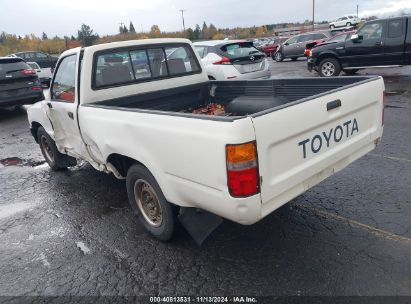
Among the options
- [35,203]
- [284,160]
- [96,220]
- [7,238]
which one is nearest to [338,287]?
[284,160]

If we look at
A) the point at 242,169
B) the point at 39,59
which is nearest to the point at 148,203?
the point at 242,169

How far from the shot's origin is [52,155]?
5645mm

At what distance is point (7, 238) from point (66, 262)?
1.02m

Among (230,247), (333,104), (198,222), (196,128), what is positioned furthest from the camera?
(230,247)

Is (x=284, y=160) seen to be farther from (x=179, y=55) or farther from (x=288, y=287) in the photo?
(x=179, y=55)

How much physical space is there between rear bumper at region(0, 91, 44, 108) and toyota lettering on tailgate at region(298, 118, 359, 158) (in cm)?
1023

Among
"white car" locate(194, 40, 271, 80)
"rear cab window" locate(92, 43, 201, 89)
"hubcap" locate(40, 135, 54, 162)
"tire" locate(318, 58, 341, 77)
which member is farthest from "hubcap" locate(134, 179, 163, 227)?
"tire" locate(318, 58, 341, 77)

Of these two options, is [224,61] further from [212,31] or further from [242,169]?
[212,31]

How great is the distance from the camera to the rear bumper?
10375 millimetres

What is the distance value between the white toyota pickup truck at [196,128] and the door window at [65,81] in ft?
0.05

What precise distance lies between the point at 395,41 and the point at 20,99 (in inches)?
459

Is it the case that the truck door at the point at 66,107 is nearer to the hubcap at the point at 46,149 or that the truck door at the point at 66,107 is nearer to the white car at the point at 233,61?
the hubcap at the point at 46,149

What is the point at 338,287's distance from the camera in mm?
2586

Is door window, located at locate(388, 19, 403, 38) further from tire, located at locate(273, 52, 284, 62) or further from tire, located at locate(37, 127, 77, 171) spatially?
tire, located at locate(273, 52, 284, 62)
